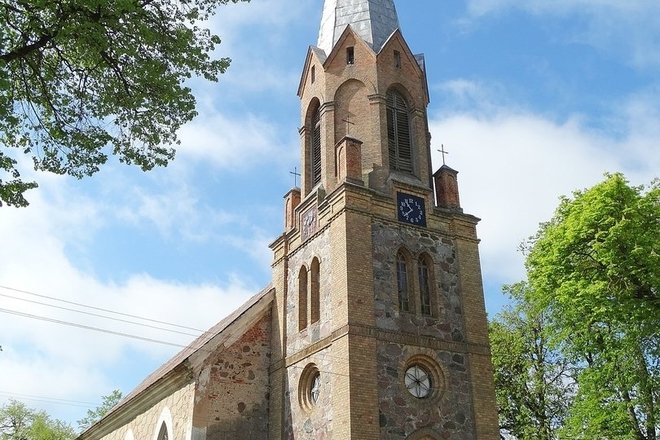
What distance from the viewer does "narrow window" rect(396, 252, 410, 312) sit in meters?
16.8

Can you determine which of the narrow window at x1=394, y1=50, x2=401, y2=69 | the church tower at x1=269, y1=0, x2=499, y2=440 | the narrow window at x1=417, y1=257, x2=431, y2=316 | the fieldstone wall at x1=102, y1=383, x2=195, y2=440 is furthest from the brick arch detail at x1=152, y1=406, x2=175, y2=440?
the narrow window at x1=394, y1=50, x2=401, y2=69

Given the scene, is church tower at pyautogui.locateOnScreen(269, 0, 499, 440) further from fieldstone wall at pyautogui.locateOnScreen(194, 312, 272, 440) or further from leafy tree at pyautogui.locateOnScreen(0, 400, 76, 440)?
leafy tree at pyautogui.locateOnScreen(0, 400, 76, 440)

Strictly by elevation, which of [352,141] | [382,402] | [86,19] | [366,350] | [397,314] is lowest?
[382,402]


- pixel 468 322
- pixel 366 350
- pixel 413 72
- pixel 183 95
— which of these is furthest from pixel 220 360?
pixel 413 72

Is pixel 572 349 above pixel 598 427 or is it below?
above

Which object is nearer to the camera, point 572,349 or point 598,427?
point 598,427

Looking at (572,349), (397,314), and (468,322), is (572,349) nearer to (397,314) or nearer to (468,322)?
(468,322)

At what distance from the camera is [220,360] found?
1766cm

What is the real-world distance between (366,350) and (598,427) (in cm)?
908

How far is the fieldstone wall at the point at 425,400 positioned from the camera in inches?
595

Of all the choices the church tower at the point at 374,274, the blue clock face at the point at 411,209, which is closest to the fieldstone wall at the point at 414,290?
the church tower at the point at 374,274

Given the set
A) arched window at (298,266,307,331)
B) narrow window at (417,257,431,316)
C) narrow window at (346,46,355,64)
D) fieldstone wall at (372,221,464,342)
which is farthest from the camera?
narrow window at (346,46,355,64)

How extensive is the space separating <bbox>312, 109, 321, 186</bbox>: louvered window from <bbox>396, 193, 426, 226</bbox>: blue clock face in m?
2.90

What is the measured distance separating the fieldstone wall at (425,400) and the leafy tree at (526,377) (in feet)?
29.9
